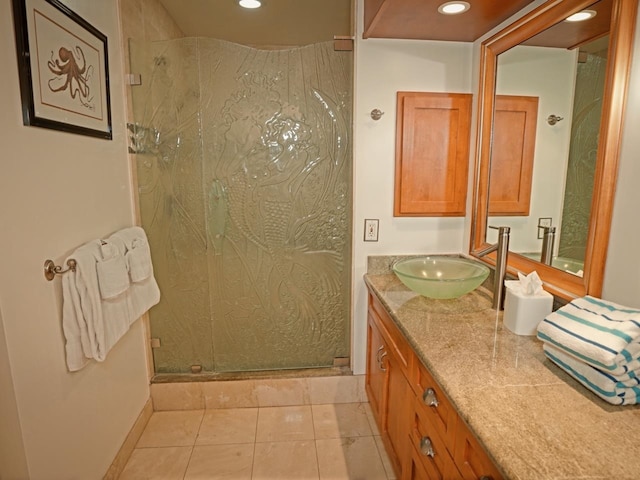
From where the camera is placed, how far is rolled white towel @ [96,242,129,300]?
1.47 m

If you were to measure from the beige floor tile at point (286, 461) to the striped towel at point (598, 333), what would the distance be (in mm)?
1302

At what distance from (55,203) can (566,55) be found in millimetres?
1906

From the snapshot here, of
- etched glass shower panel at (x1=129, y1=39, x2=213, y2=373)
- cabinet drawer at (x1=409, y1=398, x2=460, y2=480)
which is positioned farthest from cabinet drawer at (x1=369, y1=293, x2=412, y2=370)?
etched glass shower panel at (x1=129, y1=39, x2=213, y2=373)

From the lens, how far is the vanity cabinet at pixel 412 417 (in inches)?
39.1

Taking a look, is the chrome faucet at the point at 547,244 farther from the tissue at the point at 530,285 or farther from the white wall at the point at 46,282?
the white wall at the point at 46,282

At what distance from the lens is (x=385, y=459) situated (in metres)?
1.88

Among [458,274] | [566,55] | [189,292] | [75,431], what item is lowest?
[75,431]

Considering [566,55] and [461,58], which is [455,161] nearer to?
[461,58]

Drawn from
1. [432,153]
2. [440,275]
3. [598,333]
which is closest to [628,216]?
[598,333]

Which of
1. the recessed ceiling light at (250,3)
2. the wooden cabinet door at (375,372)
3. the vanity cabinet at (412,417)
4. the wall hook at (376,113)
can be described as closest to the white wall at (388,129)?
the wall hook at (376,113)

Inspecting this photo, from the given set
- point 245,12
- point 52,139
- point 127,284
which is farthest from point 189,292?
point 245,12

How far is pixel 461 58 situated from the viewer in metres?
1.99

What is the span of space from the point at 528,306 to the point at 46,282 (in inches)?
65.0

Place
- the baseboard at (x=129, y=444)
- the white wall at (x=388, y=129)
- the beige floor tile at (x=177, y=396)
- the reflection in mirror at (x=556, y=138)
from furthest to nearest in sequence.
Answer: the beige floor tile at (x=177, y=396) < the white wall at (x=388, y=129) < the baseboard at (x=129, y=444) < the reflection in mirror at (x=556, y=138)
